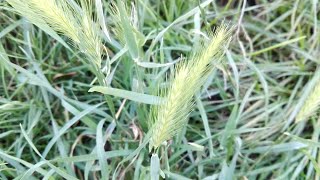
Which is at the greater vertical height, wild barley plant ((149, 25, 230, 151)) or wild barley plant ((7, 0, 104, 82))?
wild barley plant ((7, 0, 104, 82))

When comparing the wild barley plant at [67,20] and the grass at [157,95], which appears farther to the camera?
the grass at [157,95]

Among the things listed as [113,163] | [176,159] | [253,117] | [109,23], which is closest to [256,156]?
[253,117]

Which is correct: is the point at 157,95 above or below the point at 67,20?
below

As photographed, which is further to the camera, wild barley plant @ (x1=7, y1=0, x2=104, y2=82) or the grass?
the grass

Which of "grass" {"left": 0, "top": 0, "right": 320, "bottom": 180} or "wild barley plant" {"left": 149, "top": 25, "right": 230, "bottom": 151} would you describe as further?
"grass" {"left": 0, "top": 0, "right": 320, "bottom": 180}

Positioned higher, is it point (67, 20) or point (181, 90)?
point (67, 20)

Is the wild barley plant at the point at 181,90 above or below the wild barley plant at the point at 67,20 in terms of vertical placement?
below

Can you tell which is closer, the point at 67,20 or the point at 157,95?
the point at 67,20

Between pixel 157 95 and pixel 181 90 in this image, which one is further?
pixel 157 95
